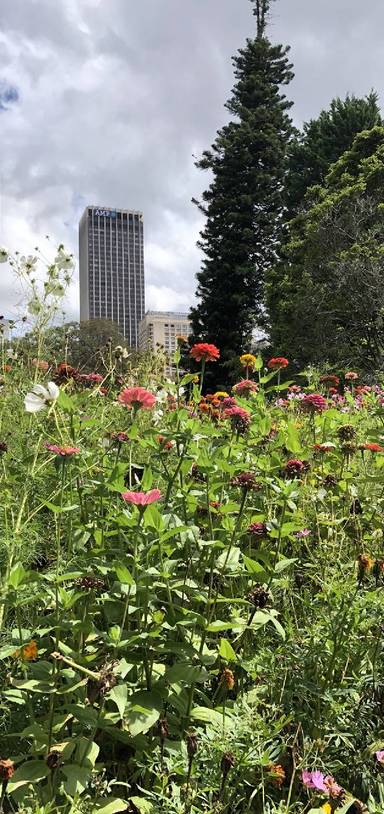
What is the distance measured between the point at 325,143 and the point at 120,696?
22.2 meters

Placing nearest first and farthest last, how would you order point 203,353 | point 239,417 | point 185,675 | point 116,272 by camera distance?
point 185,675 → point 239,417 → point 203,353 → point 116,272

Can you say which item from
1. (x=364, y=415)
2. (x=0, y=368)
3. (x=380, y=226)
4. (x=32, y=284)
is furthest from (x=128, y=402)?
(x=380, y=226)

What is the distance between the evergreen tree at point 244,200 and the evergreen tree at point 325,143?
0.46 metres

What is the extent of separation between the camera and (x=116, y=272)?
4553cm

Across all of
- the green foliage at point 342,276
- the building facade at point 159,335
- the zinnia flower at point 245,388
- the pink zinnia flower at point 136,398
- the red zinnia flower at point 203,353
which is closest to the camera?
the pink zinnia flower at point 136,398

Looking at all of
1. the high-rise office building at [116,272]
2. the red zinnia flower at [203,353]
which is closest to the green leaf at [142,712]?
the red zinnia flower at [203,353]

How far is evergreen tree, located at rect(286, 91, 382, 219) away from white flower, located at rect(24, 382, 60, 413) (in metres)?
19.8

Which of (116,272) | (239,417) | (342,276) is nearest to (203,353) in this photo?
(239,417)

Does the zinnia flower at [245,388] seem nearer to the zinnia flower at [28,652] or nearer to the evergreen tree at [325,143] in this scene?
the zinnia flower at [28,652]

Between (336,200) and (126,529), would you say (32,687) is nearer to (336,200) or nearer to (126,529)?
(126,529)

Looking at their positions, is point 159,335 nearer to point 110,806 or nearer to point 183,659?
point 183,659

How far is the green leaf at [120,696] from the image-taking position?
3.70 feet

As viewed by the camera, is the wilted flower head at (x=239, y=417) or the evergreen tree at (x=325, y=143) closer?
the wilted flower head at (x=239, y=417)

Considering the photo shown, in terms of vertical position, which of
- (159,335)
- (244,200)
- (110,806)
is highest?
(244,200)
